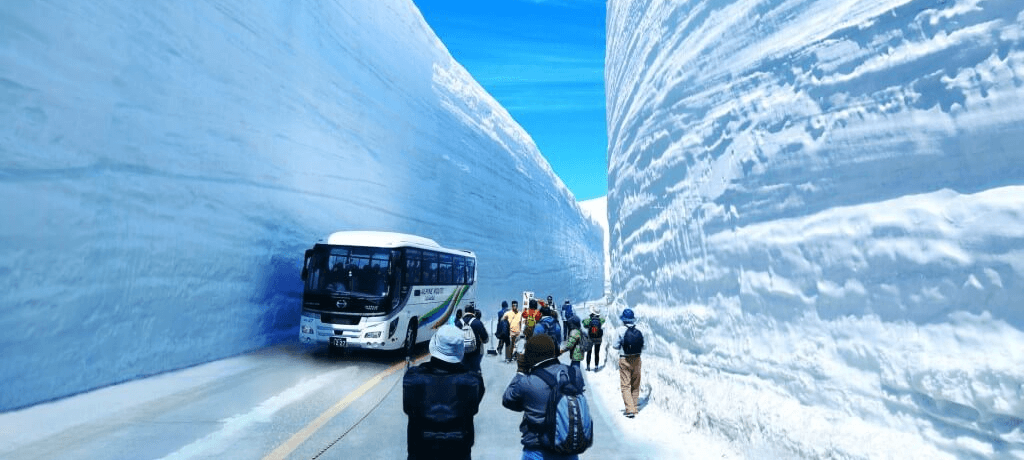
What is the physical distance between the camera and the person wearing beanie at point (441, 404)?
10.4 ft

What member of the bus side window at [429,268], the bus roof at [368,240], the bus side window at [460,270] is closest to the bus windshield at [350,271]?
the bus roof at [368,240]

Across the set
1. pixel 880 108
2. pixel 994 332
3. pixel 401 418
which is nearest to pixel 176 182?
pixel 401 418

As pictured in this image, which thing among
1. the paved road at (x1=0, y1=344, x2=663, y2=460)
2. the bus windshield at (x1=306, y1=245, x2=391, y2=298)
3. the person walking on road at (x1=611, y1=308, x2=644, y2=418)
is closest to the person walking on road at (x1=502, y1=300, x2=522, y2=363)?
the bus windshield at (x1=306, y1=245, x2=391, y2=298)

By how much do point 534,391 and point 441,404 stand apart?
58 centimetres

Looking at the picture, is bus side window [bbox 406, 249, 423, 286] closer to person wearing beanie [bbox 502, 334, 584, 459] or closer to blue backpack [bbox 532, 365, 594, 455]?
person wearing beanie [bbox 502, 334, 584, 459]

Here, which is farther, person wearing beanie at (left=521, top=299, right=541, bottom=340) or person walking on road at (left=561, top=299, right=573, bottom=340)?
person walking on road at (left=561, top=299, right=573, bottom=340)

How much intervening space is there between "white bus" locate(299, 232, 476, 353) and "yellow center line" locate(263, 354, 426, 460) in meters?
1.42

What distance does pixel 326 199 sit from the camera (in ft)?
55.5

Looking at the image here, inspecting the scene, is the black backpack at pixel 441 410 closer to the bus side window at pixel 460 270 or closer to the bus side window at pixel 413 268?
the bus side window at pixel 413 268

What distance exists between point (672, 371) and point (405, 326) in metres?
6.10

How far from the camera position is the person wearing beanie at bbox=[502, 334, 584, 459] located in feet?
11.3

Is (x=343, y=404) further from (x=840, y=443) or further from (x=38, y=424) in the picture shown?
(x=840, y=443)

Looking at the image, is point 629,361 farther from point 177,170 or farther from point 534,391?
point 177,170

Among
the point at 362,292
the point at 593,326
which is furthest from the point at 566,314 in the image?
the point at 362,292
